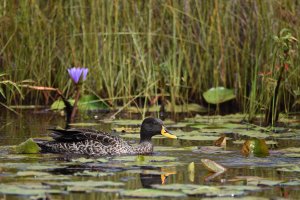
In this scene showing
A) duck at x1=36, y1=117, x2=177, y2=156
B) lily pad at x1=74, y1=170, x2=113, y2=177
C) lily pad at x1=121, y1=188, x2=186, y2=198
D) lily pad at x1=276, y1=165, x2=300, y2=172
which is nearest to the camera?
→ lily pad at x1=121, y1=188, x2=186, y2=198

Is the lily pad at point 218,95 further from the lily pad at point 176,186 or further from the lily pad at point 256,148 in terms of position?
the lily pad at point 176,186

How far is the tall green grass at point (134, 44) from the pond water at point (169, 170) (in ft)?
5.21

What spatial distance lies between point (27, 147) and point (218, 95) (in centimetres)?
415

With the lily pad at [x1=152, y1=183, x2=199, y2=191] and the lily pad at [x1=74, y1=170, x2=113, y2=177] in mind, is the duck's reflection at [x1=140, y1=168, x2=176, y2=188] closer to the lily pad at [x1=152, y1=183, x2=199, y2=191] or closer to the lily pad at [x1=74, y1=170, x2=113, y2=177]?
the lily pad at [x1=152, y1=183, x2=199, y2=191]

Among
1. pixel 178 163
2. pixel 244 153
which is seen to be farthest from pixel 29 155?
pixel 244 153

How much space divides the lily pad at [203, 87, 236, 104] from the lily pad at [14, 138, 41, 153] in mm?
3974

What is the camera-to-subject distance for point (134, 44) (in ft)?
39.4

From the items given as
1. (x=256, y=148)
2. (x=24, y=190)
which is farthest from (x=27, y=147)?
(x=24, y=190)

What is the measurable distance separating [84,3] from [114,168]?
5102 mm

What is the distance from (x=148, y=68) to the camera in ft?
39.5

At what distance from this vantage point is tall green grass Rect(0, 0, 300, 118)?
12.1 m

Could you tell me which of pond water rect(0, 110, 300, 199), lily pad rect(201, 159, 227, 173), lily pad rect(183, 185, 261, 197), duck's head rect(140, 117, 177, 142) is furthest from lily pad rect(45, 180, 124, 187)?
duck's head rect(140, 117, 177, 142)

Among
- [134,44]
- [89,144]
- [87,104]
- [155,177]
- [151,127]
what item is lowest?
[155,177]

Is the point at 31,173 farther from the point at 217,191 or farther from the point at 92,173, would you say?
the point at 217,191
